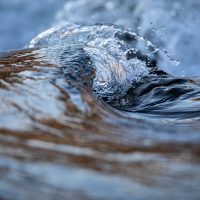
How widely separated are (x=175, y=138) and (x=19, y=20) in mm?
6213

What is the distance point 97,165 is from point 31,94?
2.44ft

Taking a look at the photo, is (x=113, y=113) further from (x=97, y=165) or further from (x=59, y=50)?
(x=59, y=50)

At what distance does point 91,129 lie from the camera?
5.70 feet

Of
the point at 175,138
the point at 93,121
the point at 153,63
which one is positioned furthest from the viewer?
the point at 153,63

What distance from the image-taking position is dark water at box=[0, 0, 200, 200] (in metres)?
1.29

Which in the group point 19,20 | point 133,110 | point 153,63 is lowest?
point 133,110

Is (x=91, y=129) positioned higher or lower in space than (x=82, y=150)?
higher

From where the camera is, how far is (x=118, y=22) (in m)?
7.34

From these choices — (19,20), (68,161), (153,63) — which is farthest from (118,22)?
(68,161)

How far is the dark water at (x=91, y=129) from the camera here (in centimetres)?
129

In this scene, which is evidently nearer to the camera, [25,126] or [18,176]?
[18,176]

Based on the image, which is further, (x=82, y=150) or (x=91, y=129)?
(x=91, y=129)

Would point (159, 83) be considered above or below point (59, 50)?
above

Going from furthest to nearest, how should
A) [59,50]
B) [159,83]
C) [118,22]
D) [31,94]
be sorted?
[118,22]
[159,83]
[59,50]
[31,94]
